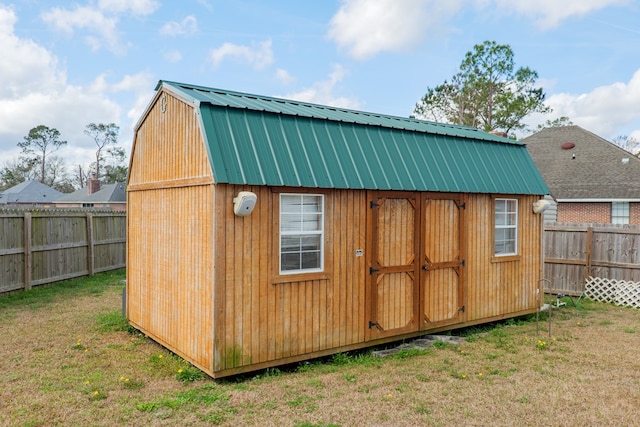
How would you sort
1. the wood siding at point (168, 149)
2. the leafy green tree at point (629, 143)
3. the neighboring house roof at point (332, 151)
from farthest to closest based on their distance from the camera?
1. the leafy green tree at point (629, 143)
2. the wood siding at point (168, 149)
3. the neighboring house roof at point (332, 151)

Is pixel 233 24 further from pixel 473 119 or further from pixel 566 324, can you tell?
pixel 473 119

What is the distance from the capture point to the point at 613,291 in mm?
9414

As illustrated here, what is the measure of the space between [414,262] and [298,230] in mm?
1926

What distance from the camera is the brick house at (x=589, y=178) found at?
1532cm

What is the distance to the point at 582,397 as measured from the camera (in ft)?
14.6

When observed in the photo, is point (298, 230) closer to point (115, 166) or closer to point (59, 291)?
point (59, 291)

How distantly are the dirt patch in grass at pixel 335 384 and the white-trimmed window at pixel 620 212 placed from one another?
1015 cm

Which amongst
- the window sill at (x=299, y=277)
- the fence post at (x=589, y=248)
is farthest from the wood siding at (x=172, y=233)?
the fence post at (x=589, y=248)

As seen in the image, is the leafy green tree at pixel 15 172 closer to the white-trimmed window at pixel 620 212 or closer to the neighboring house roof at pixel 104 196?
the neighboring house roof at pixel 104 196

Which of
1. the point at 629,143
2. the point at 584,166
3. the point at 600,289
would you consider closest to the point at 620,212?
the point at 584,166

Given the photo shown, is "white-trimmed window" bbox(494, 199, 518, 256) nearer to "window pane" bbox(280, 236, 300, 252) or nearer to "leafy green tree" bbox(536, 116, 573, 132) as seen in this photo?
"window pane" bbox(280, 236, 300, 252)

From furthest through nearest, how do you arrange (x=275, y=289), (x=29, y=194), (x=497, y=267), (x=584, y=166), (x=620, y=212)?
(x=29, y=194) → (x=584, y=166) → (x=620, y=212) → (x=497, y=267) → (x=275, y=289)

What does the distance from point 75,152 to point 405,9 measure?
49180mm

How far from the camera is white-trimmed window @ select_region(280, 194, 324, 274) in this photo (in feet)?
17.1
